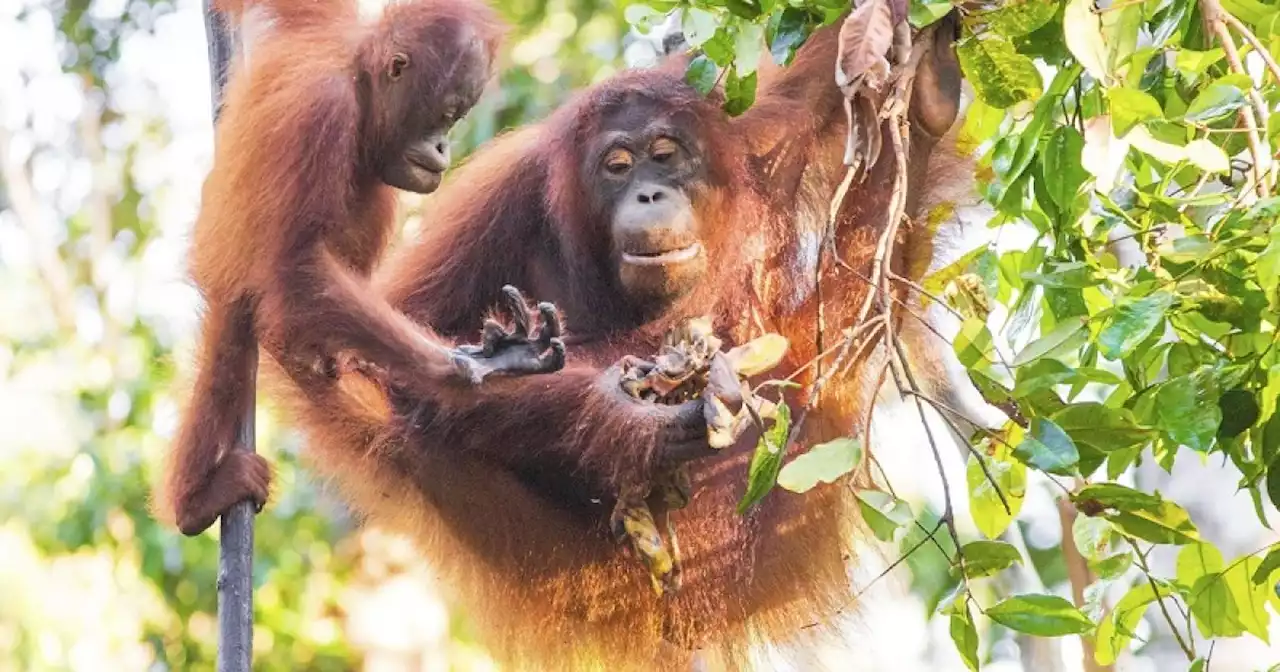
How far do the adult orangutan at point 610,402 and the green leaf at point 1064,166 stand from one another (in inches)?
43.7

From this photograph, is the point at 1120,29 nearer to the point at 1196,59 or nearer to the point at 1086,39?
the point at 1086,39

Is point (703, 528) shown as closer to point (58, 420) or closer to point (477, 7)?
point (477, 7)

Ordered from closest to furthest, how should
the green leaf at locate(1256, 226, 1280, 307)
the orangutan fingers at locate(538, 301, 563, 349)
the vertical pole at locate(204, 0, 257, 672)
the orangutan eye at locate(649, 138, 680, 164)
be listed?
the green leaf at locate(1256, 226, 1280, 307)
the orangutan fingers at locate(538, 301, 563, 349)
the vertical pole at locate(204, 0, 257, 672)
the orangutan eye at locate(649, 138, 680, 164)

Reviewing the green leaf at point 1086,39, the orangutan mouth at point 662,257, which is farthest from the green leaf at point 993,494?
the orangutan mouth at point 662,257

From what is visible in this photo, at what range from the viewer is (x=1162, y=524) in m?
1.92

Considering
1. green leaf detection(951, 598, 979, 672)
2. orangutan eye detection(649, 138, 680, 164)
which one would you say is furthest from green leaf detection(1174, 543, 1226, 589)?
orangutan eye detection(649, 138, 680, 164)

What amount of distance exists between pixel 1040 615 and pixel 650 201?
4.66 feet

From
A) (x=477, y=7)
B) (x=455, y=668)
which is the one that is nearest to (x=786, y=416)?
(x=477, y=7)

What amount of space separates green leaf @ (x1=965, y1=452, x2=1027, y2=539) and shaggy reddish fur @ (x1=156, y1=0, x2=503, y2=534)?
1064 millimetres

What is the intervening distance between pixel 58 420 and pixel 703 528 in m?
4.61

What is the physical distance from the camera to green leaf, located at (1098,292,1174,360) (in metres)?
1.73

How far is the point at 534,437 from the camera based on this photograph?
3.11m

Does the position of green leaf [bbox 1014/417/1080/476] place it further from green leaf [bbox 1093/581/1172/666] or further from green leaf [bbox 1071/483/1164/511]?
green leaf [bbox 1093/581/1172/666]

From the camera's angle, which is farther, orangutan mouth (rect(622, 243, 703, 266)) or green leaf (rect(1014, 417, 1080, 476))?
orangutan mouth (rect(622, 243, 703, 266))
